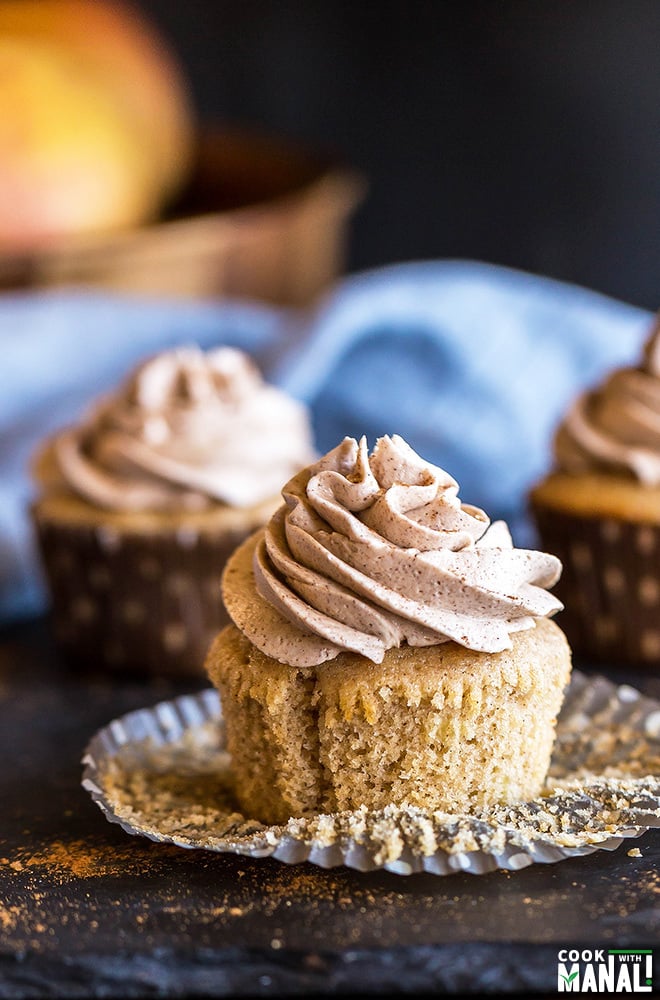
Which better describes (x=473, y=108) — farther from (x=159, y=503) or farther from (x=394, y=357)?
(x=159, y=503)

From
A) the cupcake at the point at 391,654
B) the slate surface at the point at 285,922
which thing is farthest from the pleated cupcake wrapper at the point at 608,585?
the slate surface at the point at 285,922

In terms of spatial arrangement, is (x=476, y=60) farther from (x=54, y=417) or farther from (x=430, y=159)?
(x=54, y=417)

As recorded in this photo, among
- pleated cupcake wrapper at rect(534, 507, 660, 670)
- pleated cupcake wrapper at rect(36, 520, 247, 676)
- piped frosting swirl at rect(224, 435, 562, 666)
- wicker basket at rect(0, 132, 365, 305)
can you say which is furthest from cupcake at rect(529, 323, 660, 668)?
wicker basket at rect(0, 132, 365, 305)

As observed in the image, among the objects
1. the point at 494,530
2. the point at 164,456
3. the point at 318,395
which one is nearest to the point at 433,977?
the point at 494,530

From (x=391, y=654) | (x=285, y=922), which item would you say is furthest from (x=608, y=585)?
(x=285, y=922)

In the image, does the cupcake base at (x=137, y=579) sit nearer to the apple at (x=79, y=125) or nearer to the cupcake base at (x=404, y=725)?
the cupcake base at (x=404, y=725)

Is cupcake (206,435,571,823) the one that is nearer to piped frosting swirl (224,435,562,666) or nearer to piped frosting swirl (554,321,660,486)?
piped frosting swirl (224,435,562,666)
